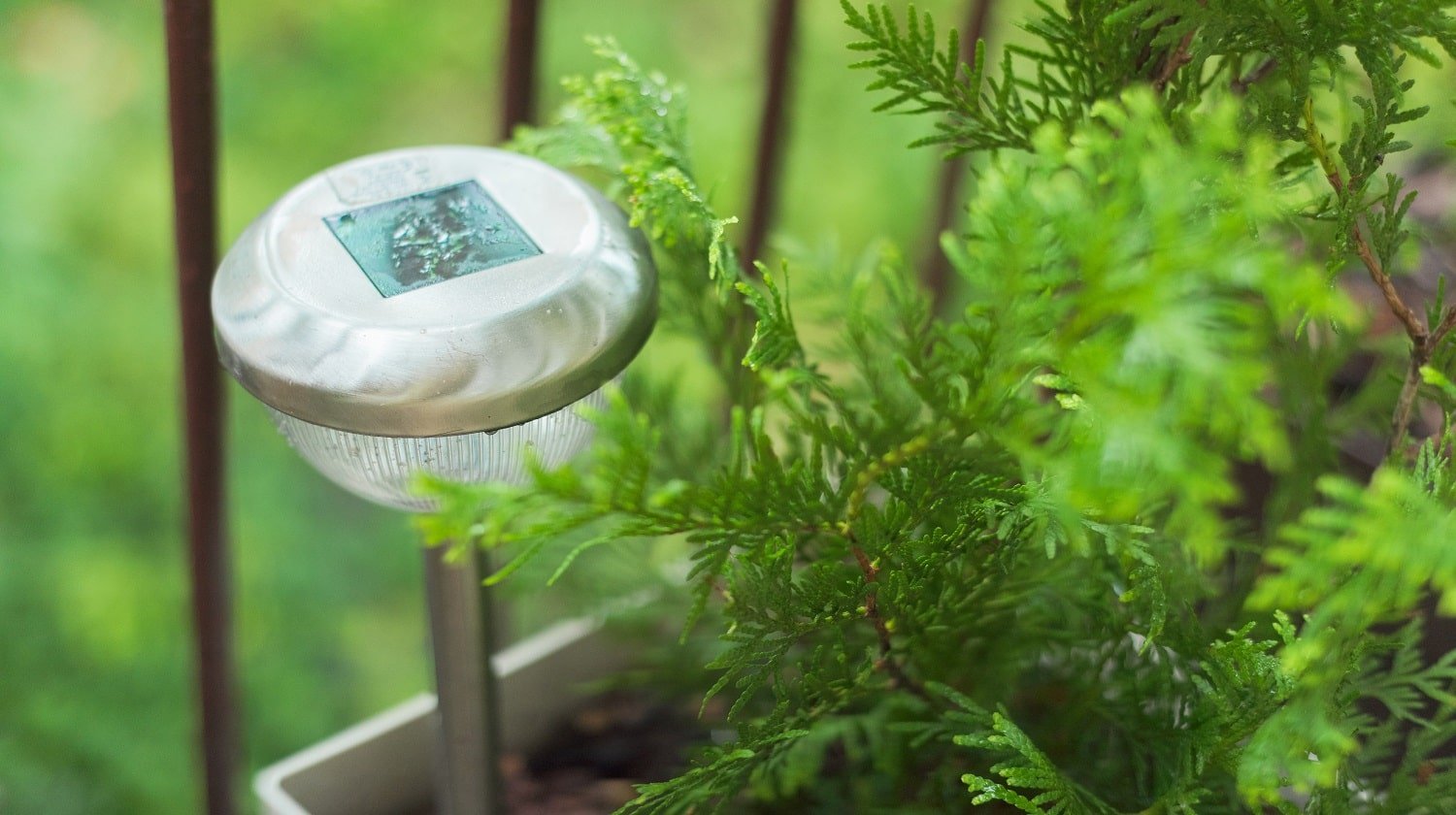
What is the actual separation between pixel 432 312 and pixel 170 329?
155 cm

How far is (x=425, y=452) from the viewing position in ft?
1.94

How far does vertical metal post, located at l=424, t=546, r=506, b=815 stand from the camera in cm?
77

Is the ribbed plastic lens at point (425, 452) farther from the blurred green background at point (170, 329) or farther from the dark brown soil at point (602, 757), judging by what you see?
the blurred green background at point (170, 329)

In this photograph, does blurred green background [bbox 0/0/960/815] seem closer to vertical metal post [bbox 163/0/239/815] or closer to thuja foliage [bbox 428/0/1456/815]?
vertical metal post [bbox 163/0/239/815]

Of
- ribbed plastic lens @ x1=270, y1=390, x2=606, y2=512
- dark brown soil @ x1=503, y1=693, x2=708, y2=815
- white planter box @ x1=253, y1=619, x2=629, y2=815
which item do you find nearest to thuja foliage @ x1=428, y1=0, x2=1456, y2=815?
ribbed plastic lens @ x1=270, y1=390, x2=606, y2=512

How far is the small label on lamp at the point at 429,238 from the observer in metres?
0.61

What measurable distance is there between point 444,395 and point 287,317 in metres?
0.09

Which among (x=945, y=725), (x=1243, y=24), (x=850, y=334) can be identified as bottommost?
(x=945, y=725)

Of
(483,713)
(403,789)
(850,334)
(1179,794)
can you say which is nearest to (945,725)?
(1179,794)

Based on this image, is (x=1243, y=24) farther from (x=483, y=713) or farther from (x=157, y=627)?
(x=157, y=627)

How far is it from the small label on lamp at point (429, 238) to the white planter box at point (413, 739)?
377 mm

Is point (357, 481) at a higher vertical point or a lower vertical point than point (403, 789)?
higher

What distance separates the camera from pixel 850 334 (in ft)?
2.39

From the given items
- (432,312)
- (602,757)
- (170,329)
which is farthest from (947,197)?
(170,329)
